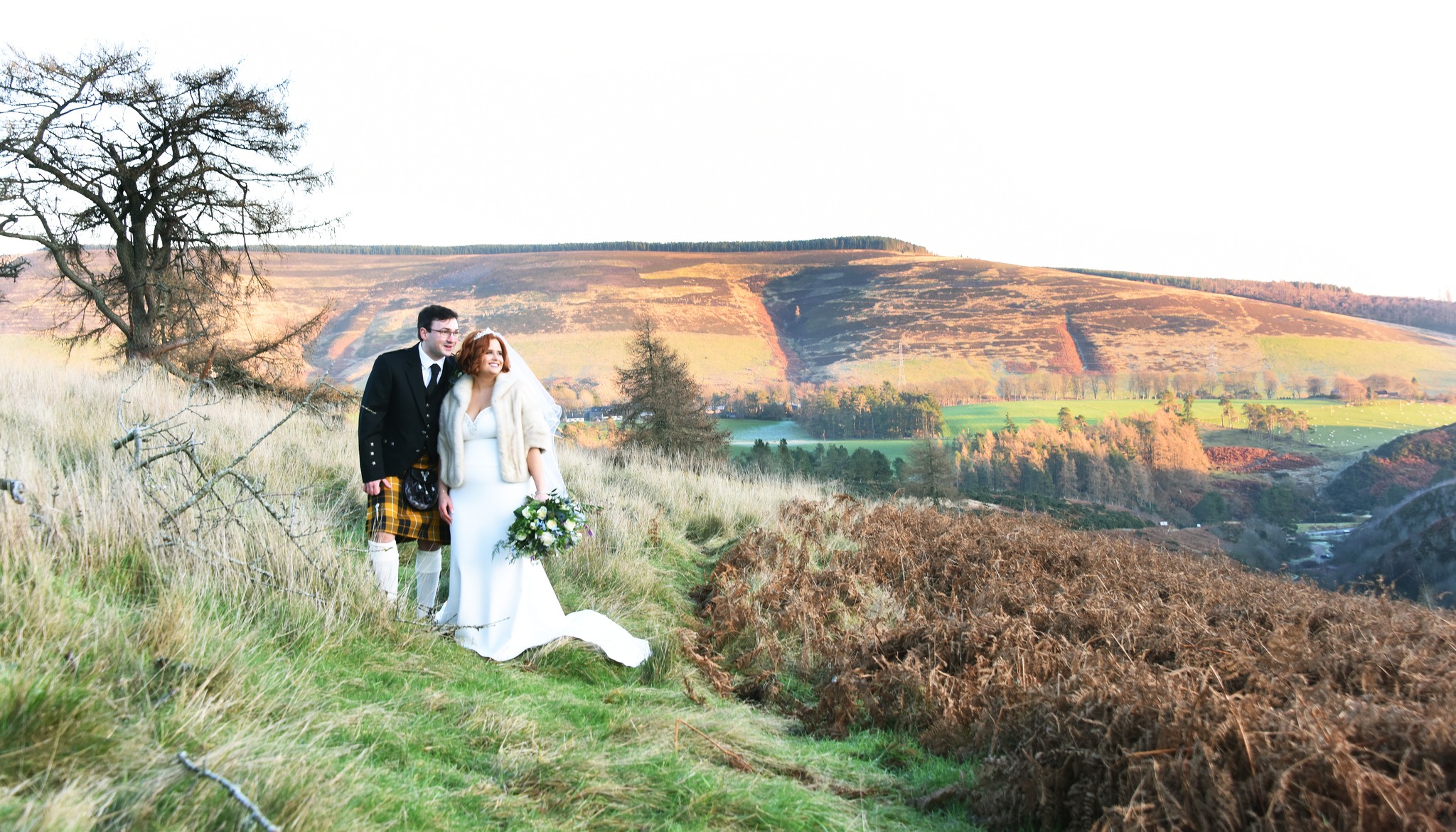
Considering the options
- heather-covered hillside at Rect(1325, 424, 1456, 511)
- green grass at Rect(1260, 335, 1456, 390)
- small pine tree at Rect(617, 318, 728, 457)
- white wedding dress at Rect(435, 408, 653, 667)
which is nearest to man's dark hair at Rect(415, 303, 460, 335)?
white wedding dress at Rect(435, 408, 653, 667)

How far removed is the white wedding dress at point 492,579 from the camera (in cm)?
549

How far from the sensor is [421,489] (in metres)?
5.79

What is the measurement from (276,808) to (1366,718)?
3615mm

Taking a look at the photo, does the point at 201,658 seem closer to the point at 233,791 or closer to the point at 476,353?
the point at 233,791

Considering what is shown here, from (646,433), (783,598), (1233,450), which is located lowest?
(1233,450)

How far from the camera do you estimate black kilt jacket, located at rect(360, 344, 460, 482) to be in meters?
5.54

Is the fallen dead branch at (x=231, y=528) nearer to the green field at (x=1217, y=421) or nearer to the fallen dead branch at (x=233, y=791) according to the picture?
the fallen dead branch at (x=233, y=791)

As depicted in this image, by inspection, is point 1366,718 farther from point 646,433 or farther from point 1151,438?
point 1151,438

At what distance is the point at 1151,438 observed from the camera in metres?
50.4

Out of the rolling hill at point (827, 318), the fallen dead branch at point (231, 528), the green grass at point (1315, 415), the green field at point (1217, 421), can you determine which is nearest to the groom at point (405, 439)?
the fallen dead branch at point (231, 528)

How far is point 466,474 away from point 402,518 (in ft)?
1.95

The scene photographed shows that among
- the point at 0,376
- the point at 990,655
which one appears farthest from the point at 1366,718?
the point at 0,376

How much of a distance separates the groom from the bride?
0.18 meters

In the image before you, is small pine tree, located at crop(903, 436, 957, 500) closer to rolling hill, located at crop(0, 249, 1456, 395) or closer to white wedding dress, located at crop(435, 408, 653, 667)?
white wedding dress, located at crop(435, 408, 653, 667)
